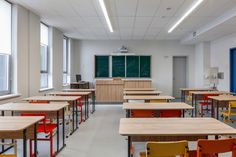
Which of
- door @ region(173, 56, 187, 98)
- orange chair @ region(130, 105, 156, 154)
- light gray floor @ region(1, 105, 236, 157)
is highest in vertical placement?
door @ region(173, 56, 187, 98)

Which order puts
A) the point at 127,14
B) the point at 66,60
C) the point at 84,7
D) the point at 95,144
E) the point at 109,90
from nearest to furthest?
the point at 95,144 < the point at 84,7 < the point at 127,14 < the point at 109,90 < the point at 66,60

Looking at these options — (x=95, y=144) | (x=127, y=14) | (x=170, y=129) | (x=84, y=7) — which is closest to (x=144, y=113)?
(x=95, y=144)

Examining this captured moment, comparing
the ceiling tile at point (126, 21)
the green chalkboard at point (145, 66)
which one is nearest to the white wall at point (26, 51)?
the ceiling tile at point (126, 21)

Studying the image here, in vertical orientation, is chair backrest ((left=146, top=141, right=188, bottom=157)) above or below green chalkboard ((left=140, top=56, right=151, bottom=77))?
below

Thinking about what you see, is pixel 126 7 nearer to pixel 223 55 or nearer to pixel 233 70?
pixel 233 70

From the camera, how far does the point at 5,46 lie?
19.5 ft

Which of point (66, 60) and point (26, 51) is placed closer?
point (26, 51)

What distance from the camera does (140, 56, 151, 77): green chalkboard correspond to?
1273 centimetres

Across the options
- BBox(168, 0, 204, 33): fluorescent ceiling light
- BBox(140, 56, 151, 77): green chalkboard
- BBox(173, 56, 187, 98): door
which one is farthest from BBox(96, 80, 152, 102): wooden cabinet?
BBox(168, 0, 204, 33): fluorescent ceiling light

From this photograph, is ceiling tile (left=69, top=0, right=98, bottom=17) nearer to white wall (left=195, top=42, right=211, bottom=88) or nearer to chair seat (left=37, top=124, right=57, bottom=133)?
chair seat (left=37, top=124, right=57, bottom=133)

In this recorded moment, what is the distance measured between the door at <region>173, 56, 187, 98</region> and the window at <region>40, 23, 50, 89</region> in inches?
275

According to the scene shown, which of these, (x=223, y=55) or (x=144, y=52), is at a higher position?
(x=144, y=52)

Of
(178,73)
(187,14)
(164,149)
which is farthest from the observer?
(178,73)

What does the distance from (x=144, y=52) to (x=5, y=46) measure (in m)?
7.93
